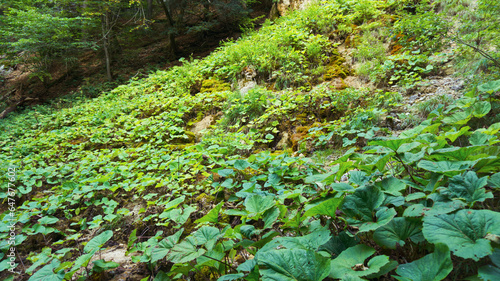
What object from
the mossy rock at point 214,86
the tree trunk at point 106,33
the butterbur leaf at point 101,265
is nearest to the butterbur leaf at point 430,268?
the butterbur leaf at point 101,265

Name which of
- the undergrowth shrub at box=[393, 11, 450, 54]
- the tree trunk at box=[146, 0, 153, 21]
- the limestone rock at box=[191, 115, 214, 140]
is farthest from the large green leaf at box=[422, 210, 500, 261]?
the tree trunk at box=[146, 0, 153, 21]

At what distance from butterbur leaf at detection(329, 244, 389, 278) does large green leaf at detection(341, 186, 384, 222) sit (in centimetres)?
18

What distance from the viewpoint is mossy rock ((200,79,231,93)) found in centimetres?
500

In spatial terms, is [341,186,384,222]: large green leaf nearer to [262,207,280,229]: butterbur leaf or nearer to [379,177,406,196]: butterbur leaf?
[379,177,406,196]: butterbur leaf

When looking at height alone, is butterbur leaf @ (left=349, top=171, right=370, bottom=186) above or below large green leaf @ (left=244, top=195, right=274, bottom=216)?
above

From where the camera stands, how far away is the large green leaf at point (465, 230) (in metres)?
0.78

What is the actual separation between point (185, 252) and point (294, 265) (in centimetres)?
64

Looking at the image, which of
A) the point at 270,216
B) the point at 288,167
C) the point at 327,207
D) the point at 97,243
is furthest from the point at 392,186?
the point at 97,243

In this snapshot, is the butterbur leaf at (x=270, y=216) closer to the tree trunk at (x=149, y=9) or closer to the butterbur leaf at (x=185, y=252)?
the butterbur leaf at (x=185, y=252)

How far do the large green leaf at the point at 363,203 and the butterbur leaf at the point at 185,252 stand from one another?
0.81 meters

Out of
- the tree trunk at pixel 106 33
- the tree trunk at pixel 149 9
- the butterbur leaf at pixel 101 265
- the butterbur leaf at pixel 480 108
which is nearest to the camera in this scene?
the butterbur leaf at pixel 101 265

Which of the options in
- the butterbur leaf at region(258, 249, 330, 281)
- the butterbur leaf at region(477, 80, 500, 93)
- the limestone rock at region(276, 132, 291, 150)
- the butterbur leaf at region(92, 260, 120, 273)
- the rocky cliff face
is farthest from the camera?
the rocky cliff face

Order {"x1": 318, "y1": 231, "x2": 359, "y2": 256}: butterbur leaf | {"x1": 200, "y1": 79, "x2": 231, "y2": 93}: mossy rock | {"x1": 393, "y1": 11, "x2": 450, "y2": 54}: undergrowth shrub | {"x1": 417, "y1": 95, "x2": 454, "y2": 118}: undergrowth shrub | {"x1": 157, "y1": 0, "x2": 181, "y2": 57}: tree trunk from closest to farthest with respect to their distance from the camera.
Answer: {"x1": 318, "y1": 231, "x2": 359, "y2": 256}: butterbur leaf → {"x1": 417, "y1": 95, "x2": 454, "y2": 118}: undergrowth shrub → {"x1": 393, "y1": 11, "x2": 450, "y2": 54}: undergrowth shrub → {"x1": 200, "y1": 79, "x2": 231, "y2": 93}: mossy rock → {"x1": 157, "y1": 0, "x2": 181, "y2": 57}: tree trunk

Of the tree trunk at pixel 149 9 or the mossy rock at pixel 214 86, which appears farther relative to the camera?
the tree trunk at pixel 149 9
